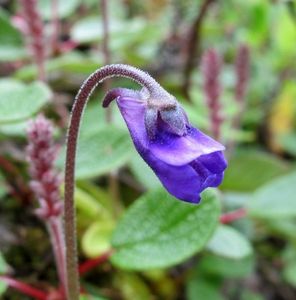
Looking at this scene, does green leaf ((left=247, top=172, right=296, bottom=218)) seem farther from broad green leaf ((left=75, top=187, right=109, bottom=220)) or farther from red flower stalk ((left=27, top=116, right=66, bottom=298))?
red flower stalk ((left=27, top=116, right=66, bottom=298))

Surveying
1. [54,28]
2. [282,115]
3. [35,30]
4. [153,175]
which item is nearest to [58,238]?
[153,175]

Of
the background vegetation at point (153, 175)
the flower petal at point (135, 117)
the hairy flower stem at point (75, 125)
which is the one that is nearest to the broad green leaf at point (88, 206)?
the background vegetation at point (153, 175)

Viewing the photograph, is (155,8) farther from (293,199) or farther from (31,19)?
(293,199)

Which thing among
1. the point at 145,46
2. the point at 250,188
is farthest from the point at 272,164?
the point at 145,46

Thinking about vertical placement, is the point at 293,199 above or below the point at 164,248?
below

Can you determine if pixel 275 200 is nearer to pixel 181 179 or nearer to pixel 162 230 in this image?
pixel 162 230

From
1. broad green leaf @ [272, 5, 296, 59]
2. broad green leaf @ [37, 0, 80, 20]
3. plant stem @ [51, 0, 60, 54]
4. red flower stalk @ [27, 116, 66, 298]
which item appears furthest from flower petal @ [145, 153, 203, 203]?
broad green leaf @ [272, 5, 296, 59]

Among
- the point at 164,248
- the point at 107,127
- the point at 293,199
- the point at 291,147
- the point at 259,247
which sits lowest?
the point at 259,247
